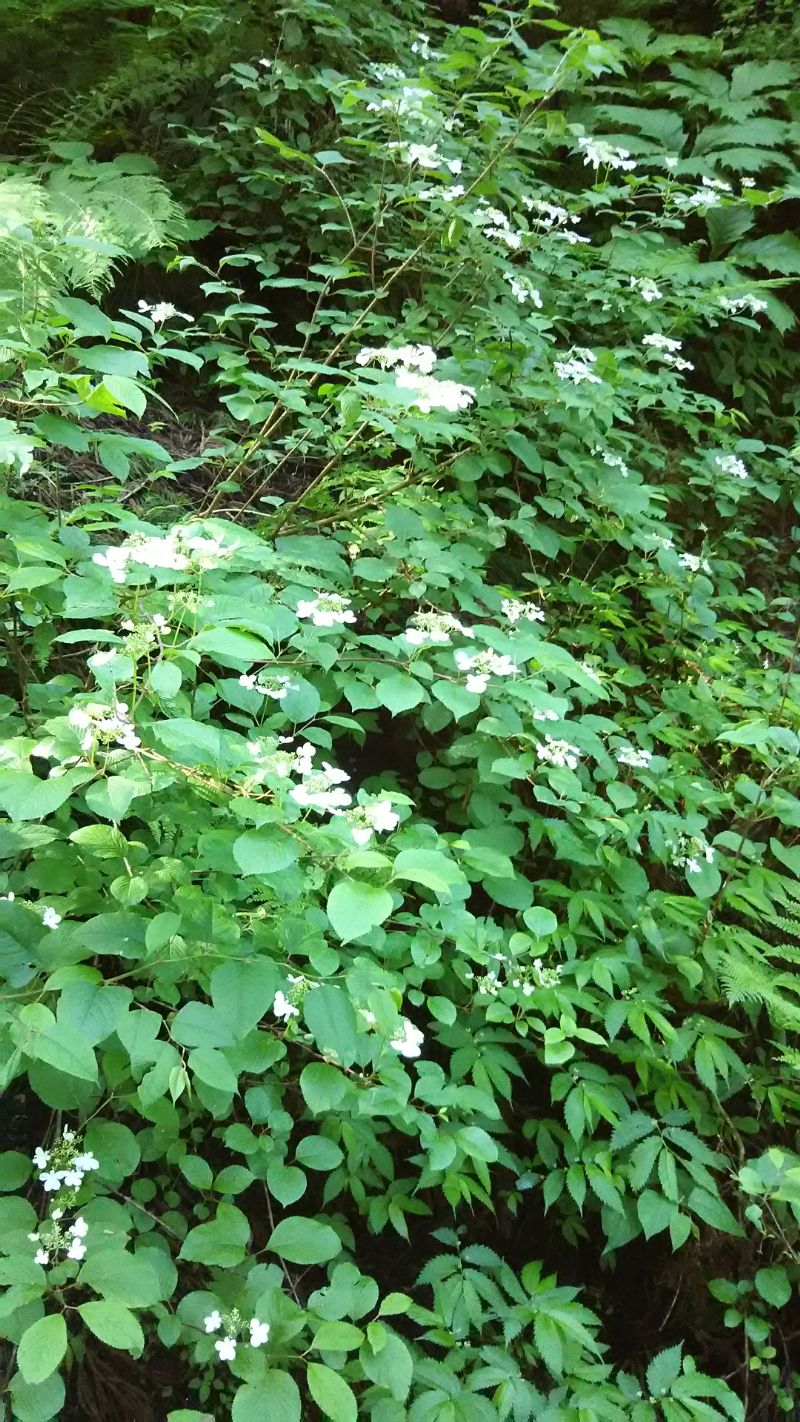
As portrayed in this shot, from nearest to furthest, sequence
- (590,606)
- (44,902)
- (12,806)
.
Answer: (12,806), (44,902), (590,606)

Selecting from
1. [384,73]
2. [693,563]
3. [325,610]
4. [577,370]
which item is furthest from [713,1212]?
[384,73]

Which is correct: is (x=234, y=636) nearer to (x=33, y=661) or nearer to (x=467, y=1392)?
(x=33, y=661)

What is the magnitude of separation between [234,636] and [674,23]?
194 inches

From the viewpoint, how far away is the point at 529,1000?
1729 mm

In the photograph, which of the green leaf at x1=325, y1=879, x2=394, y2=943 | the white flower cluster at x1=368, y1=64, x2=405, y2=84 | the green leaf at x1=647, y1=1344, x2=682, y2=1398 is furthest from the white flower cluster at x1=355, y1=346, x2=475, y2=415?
the green leaf at x1=647, y1=1344, x2=682, y2=1398

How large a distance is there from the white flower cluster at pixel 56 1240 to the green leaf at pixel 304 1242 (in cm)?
29

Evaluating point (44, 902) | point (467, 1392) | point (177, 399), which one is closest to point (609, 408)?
point (177, 399)

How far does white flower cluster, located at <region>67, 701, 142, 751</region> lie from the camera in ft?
3.64

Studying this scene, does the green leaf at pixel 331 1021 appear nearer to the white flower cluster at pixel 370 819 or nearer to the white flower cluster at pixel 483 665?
the white flower cluster at pixel 370 819

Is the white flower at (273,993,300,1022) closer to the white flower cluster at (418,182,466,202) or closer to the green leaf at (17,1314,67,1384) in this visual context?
the green leaf at (17,1314,67,1384)

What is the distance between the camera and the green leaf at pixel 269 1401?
1086mm

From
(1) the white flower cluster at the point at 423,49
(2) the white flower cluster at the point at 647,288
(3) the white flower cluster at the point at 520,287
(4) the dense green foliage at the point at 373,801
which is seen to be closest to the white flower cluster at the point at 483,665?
(4) the dense green foliage at the point at 373,801

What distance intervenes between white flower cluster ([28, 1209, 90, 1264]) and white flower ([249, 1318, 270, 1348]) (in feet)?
0.91

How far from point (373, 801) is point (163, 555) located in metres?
0.50
